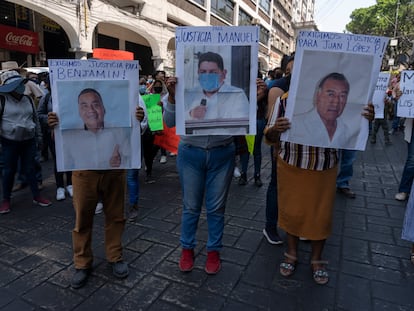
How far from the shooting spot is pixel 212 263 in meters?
2.85

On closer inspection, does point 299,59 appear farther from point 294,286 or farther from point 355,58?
point 294,286

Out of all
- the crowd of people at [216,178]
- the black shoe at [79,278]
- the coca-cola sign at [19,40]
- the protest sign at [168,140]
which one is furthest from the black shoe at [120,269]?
the coca-cola sign at [19,40]

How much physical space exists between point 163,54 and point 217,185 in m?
17.0

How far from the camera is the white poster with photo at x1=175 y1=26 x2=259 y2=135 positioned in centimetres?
232

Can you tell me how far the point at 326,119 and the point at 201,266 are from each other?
65.7 inches

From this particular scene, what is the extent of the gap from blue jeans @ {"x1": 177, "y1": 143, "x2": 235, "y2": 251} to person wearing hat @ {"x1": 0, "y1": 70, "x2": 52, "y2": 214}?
2.64 m

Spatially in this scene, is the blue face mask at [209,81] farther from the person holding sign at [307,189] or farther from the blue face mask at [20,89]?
the blue face mask at [20,89]

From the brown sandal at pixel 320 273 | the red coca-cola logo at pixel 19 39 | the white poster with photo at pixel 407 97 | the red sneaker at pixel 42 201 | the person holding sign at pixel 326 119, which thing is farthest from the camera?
the red coca-cola logo at pixel 19 39

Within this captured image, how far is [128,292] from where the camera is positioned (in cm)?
258

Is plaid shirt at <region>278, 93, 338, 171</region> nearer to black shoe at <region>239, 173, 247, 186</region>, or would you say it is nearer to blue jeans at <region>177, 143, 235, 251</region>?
blue jeans at <region>177, 143, 235, 251</region>

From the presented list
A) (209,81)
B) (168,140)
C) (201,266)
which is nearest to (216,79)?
(209,81)

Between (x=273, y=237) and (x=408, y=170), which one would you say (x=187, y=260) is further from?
(x=408, y=170)

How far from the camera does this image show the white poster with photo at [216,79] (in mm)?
2324

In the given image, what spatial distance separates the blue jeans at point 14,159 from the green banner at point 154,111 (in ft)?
6.19
